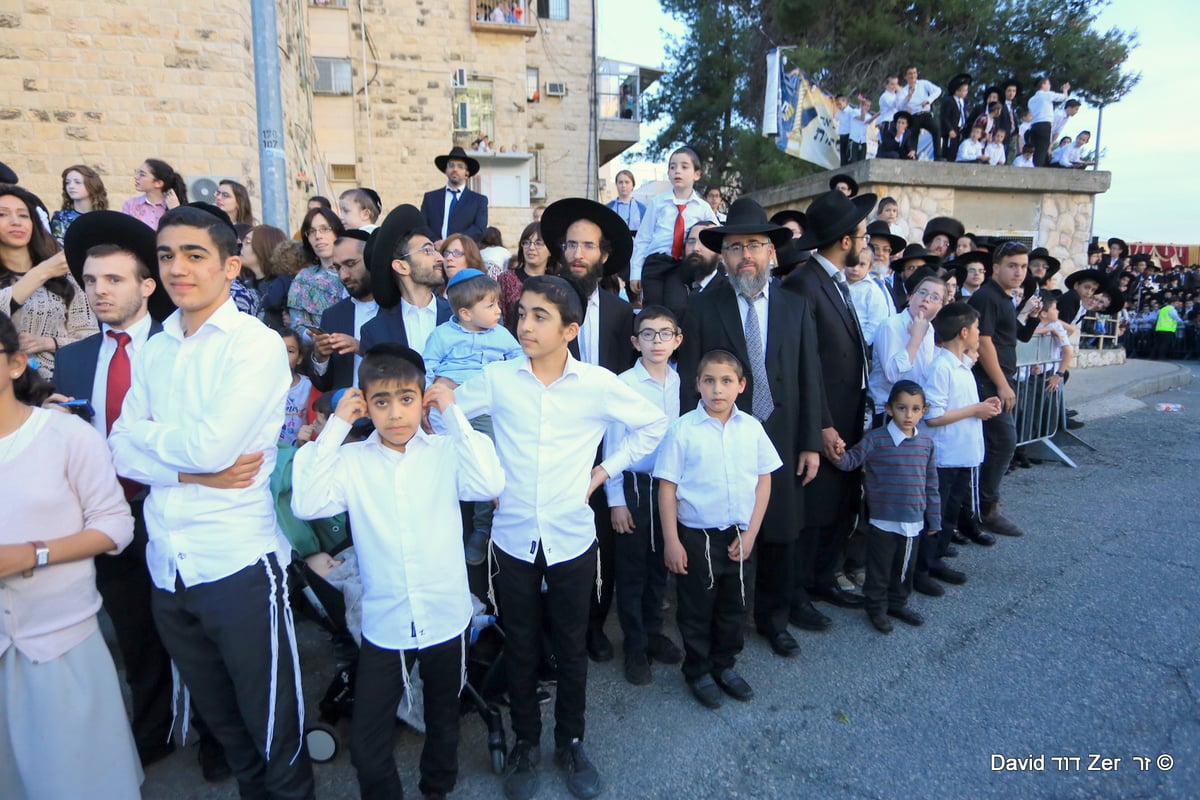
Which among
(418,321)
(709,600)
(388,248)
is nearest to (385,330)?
(418,321)

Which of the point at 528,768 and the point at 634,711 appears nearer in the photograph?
the point at 528,768

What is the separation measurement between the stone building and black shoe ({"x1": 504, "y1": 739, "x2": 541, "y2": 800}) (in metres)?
7.64

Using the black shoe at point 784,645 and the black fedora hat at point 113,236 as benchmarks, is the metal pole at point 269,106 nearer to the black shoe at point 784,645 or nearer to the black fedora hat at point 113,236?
the black fedora hat at point 113,236

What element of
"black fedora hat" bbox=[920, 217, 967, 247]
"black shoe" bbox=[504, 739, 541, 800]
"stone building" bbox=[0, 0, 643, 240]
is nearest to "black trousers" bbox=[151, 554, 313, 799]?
"black shoe" bbox=[504, 739, 541, 800]

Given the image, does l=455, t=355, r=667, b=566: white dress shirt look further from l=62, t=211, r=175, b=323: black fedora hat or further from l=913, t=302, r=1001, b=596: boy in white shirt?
l=913, t=302, r=1001, b=596: boy in white shirt

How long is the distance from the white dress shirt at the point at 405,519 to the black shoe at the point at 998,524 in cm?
464

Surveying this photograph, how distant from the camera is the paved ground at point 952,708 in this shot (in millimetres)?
2729

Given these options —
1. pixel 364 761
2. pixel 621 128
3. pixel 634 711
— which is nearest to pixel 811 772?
pixel 634 711

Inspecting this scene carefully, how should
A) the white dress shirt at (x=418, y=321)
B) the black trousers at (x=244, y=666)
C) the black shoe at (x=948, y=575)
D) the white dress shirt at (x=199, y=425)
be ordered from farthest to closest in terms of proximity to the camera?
the black shoe at (x=948, y=575), the white dress shirt at (x=418, y=321), the black trousers at (x=244, y=666), the white dress shirt at (x=199, y=425)

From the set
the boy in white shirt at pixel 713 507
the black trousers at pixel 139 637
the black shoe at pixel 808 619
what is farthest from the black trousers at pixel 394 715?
the black shoe at pixel 808 619

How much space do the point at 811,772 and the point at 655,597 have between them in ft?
3.83

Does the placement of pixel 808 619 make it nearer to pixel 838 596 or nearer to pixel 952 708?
pixel 838 596

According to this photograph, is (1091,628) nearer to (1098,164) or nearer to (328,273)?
(328,273)

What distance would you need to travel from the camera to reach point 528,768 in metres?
2.70
